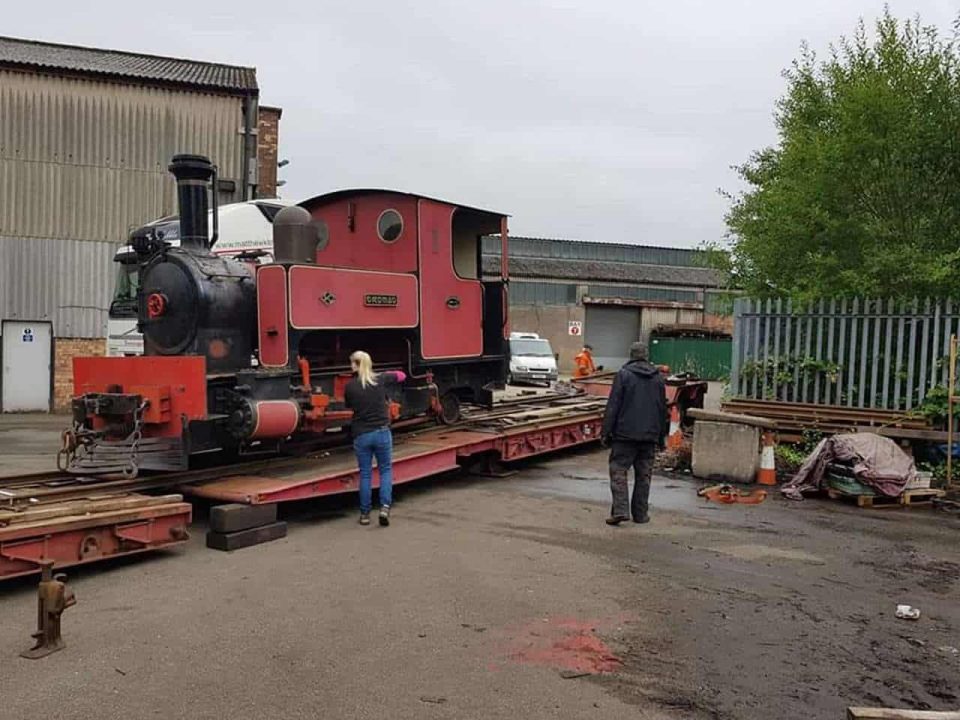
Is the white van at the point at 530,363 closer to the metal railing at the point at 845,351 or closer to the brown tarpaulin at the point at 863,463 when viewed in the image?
the metal railing at the point at 845,351

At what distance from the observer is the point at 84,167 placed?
19328mm

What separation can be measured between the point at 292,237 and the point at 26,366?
45.3 feet

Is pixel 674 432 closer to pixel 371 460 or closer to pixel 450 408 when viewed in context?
pixel 450 408

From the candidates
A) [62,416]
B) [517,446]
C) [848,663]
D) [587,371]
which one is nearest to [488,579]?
[848,663]

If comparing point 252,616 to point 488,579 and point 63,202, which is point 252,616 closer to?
point 488,579

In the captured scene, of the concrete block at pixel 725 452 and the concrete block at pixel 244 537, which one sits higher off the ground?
the concrete block at pixel 725 452

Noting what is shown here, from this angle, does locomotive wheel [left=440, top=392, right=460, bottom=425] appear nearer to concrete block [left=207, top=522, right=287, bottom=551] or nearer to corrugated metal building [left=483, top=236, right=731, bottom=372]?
concrete block [left=207, top=522, right=287, bottom=551]

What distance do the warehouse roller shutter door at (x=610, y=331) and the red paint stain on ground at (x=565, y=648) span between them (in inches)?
1325

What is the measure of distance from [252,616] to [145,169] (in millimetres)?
16801

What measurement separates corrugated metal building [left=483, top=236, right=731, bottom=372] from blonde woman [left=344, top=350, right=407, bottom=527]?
2774 centimetres

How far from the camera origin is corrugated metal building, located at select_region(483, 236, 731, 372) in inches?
1492

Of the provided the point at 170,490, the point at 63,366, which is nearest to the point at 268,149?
the point at 63,366

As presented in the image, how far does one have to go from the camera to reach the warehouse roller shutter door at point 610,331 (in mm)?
38938

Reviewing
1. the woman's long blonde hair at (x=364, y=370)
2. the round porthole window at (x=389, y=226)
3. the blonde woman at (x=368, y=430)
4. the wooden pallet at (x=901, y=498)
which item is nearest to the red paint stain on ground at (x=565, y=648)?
the blonde woman at (x=368, y=430)
